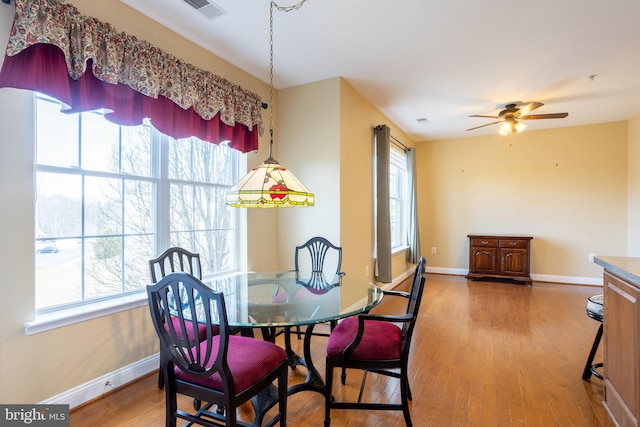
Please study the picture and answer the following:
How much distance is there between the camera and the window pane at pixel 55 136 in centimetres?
189

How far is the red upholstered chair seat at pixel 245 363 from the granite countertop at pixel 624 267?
Result: 179 centimetres

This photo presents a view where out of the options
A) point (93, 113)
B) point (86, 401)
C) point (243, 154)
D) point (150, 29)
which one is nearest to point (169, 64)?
point (150, 29)

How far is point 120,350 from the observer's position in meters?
2.21

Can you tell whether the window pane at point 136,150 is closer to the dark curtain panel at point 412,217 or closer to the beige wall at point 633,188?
the dark curtain panel at point 412,217

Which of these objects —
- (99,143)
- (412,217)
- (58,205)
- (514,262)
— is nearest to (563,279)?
(514,262)

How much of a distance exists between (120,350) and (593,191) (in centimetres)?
685

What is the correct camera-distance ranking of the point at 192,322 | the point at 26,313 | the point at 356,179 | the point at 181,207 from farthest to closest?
1. the point at 356,179
2. the point at 181,207
3. the point at 26,313
4. the point at 192,322

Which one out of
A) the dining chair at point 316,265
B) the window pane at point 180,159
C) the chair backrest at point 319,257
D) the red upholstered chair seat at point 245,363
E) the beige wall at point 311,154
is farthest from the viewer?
the beige wall at point 311,154

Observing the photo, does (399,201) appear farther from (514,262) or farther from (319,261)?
(319,261)

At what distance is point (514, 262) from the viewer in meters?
5.37

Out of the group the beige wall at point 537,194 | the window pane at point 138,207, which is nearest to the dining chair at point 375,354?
the window pane at point 138,207

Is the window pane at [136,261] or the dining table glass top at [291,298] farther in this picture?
the window pane at [136,261]

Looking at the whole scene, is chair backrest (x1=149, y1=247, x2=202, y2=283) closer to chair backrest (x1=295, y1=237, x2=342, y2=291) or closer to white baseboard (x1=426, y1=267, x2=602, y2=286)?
chair backrest (x1=295, y1=237, x2=342, y2=291)

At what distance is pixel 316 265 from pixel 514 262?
13.1 feet
